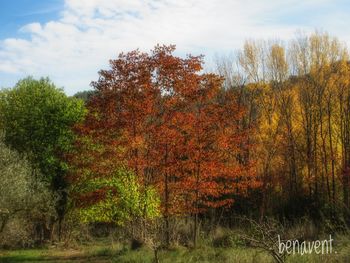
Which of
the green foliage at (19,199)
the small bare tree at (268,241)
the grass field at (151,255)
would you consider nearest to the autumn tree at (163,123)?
the grass field at (151,255)

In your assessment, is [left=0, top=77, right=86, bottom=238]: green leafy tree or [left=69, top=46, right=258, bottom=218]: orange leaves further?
[left=0, top=77, right=86, bottom=238]: green leafy tree

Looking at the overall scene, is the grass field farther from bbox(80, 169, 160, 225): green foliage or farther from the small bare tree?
bbox(80, 169, 160, 225): green foliage

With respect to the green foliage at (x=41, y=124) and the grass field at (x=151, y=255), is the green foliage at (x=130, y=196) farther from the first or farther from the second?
the green foliage at (x=41, y=124)

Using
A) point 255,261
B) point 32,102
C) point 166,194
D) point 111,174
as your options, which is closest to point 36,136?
point 32,102

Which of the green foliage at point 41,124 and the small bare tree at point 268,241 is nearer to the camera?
the small bare tree at point 268,241

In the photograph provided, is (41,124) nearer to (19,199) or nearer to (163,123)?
(19,199)

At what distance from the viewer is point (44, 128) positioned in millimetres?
24422

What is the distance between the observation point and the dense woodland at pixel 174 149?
16469 mm

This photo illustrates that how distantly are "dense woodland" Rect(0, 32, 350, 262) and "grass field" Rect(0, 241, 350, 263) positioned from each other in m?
0.98

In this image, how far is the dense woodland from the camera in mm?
16469

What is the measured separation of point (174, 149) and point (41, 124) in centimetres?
1129

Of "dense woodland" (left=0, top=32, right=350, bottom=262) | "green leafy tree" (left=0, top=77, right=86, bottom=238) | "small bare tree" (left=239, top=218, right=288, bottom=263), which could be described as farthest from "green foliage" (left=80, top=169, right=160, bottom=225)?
"small bare tree" (left=239, top=218, right=288, bottom=263)

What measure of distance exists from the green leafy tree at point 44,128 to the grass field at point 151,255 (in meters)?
4.24

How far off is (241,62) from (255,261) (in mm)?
24839
